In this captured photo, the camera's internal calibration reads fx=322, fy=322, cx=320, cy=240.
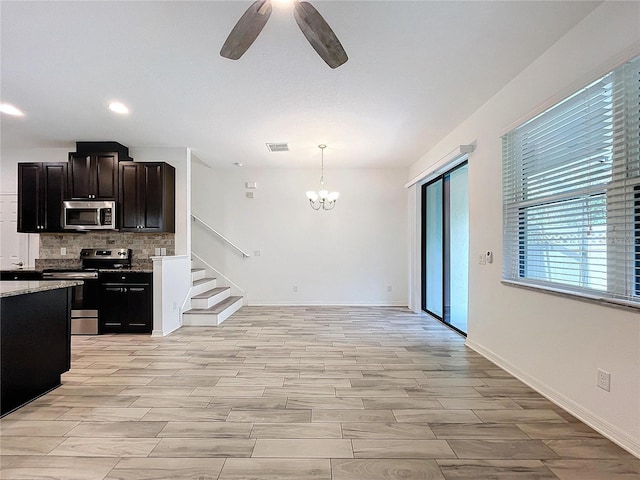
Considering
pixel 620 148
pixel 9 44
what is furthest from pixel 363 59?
pixel 9 44

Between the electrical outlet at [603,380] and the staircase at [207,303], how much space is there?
4.43 metres

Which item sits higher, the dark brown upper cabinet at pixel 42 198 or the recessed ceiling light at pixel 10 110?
the recessed ceiling light at pixel 10 110

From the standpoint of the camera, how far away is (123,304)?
4.43 m

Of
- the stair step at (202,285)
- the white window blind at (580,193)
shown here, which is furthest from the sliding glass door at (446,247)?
the stair step at (202,285)

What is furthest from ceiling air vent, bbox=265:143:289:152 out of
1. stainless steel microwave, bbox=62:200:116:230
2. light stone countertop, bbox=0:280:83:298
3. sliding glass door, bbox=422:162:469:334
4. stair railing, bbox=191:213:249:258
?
light stone countertop, bbox=0:280:83:298

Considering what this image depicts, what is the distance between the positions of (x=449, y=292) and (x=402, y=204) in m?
2.19

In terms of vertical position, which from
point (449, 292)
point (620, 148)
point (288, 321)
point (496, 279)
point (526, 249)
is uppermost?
point (620, 148)

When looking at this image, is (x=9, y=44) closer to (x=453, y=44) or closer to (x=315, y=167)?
(x=453, y=44)

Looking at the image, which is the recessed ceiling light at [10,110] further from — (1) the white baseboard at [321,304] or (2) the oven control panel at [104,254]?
(1) the white baseboard at [321,304]

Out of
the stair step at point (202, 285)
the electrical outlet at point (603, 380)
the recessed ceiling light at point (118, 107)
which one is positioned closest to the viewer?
the electrical outlet at point (603, 380)

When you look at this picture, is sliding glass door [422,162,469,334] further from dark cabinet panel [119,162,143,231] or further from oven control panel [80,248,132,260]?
oven control panel [80,248,132,260]

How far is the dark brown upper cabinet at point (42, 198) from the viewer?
4.70 meters

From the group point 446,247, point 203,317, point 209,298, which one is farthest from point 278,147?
point 446,247

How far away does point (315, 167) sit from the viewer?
641 cm
